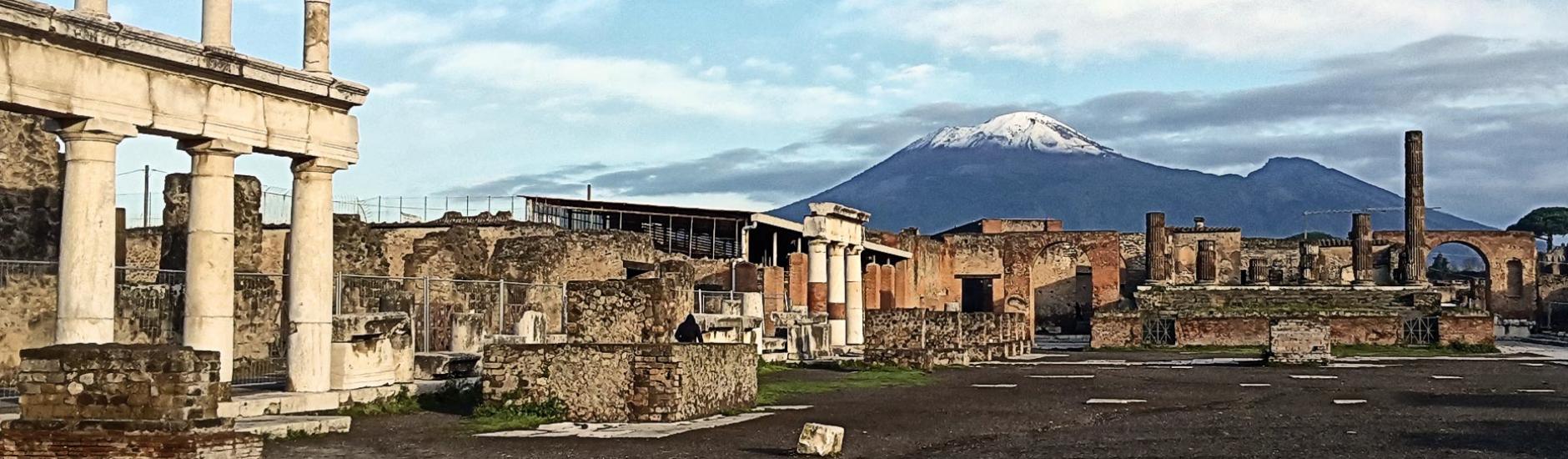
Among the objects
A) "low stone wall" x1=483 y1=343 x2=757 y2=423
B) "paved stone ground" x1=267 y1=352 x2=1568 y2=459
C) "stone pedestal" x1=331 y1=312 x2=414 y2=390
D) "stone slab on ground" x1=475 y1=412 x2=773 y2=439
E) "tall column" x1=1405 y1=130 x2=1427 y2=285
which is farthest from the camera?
"tall column" x1=1405 y1=130 x2=1427 y2=285

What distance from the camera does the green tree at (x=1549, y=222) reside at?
342ft

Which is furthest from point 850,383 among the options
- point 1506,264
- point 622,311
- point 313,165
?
point 1506,264

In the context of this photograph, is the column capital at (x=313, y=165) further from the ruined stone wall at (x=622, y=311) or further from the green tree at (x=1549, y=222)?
the green tree at (x=1549, y=222)

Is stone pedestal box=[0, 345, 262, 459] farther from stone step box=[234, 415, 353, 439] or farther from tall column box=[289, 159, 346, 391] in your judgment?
tall column box=[289, 159, 346, 391]

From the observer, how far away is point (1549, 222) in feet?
346

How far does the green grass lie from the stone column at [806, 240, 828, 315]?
773 centimetres

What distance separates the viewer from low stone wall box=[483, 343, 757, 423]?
14352mm

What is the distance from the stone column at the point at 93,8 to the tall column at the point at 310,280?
3.14m

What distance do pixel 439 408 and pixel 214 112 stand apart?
3.94m

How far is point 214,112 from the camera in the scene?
48.7 feet

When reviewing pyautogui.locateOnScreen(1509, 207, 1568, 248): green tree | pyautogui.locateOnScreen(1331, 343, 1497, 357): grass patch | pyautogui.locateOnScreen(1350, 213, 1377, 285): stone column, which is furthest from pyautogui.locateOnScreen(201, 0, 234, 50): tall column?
pyautogui.locateOnScreen(1509, 207, 1568, 248): green tree

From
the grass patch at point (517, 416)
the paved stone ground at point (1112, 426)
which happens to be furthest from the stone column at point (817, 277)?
the grass patch at point (517, 416)

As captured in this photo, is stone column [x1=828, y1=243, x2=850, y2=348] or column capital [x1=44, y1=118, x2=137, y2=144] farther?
stone column [x1=828, y1=243, x2=850, y2=348]

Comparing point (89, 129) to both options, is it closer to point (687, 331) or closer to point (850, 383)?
point (687, 331)
